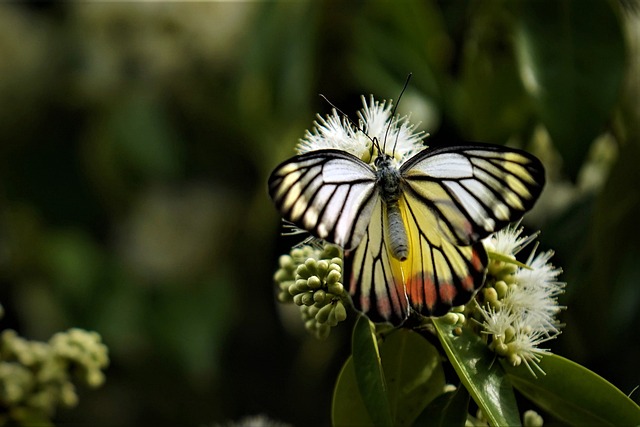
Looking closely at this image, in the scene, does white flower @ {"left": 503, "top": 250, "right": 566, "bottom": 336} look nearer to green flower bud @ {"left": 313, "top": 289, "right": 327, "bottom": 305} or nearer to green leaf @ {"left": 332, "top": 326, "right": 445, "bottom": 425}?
green leaf @ {"left": 332, "top": 326, "right": 445, "bottom": 425}

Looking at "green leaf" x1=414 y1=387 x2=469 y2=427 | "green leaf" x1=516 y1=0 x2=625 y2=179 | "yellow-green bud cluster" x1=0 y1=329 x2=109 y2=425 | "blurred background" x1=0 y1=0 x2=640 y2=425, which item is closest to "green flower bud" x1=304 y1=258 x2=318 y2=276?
"green leaf" x1=414 y1=387 x2=469 y2=427

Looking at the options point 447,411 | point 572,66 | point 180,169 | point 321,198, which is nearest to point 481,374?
point 447,411

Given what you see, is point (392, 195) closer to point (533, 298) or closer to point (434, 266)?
point (434, 266)

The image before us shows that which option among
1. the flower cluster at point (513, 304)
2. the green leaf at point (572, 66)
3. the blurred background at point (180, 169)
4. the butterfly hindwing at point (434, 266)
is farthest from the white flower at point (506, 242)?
the blurred background at point (180, 169)

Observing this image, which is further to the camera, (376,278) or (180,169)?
(180,169)

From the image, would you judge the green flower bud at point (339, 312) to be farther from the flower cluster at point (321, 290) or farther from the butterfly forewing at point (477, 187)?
the butterfly forewing at point (477, 187)

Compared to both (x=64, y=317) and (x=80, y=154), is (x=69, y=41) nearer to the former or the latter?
(x=80, y=154)

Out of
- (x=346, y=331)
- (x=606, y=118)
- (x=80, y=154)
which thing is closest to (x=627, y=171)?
(x=606, y=118)
